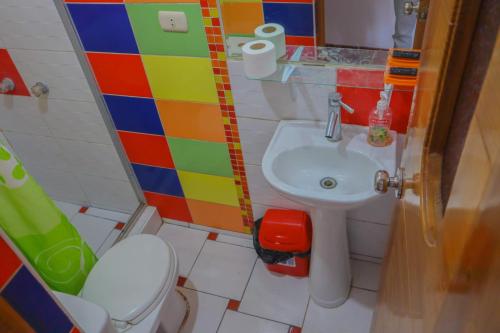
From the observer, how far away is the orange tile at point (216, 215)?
2082 mm

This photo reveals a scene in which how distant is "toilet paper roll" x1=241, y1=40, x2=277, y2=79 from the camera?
1.33 metres

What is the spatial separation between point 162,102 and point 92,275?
31.5 inches

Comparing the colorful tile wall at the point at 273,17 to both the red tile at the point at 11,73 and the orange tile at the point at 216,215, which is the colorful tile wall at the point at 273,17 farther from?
the red tile at the point at 11,73

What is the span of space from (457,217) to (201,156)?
5.08ft

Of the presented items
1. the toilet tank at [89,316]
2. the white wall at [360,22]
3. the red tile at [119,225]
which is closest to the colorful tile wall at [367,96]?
the white wall at [360,22]

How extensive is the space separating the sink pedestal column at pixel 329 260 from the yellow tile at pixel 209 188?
51 centimetres

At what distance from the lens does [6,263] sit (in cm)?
68

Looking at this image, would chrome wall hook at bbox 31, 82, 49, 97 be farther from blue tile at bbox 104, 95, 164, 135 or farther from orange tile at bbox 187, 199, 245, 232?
orange tile at bbox 187, 199, 245, 232

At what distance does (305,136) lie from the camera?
1.53m

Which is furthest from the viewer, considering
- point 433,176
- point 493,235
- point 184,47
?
point 184,47

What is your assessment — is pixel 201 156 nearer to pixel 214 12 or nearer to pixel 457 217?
pixel 214 12

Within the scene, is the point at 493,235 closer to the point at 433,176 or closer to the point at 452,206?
the point at 452,206

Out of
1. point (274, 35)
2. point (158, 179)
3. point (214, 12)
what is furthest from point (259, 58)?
point (158, 179)

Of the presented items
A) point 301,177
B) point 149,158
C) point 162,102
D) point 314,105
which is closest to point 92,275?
point 149,158
